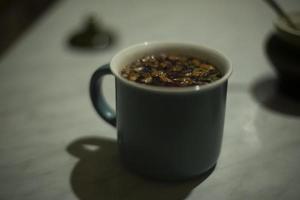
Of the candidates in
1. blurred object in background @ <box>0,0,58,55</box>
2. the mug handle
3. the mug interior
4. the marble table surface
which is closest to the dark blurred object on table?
the marble table surface

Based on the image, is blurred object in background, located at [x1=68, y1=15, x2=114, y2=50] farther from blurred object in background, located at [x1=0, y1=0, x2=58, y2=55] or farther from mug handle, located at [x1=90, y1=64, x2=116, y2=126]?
mug handle, located at [x1=90, y1=64, x2=116, y2=126]

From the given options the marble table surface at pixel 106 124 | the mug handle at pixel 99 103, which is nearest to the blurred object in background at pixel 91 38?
the marble table surface at pixel 106 124

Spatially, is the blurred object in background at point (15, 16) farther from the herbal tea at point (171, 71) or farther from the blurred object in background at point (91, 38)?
the herbal tea at point (171, 71)

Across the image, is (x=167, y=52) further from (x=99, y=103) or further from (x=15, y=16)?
(x=15, y=16)

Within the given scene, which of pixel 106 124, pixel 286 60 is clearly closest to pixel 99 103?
pixel 106 124

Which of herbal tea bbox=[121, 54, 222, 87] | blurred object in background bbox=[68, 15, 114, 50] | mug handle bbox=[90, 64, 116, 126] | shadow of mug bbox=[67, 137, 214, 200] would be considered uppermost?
herbal tea bbox=[121, 54, 222, 87]

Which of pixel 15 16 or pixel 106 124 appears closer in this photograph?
pixel 106 124
